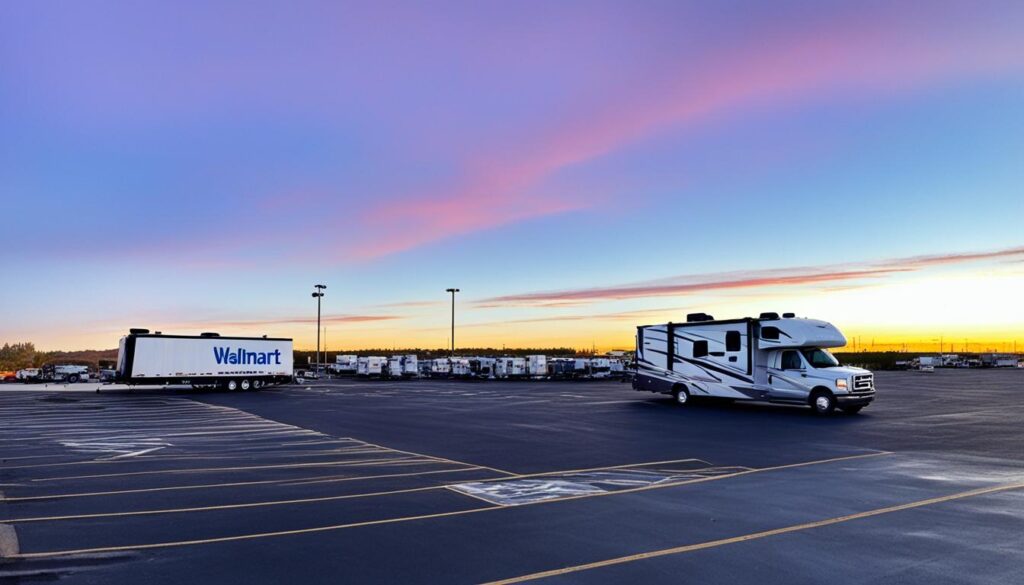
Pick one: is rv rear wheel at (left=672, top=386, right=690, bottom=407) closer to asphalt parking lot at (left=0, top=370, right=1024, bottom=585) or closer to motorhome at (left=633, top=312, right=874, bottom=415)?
motorhome at (left=633, top=312, right=874, bottom=415)

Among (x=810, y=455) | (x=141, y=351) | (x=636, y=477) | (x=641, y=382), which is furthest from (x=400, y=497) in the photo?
(x=141, y=351)

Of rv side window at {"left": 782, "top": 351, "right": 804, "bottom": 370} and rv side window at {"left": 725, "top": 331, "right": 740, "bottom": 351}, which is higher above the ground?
rv side window at {"left": 725, "top": 331, "right": 740, "bottom": 351}

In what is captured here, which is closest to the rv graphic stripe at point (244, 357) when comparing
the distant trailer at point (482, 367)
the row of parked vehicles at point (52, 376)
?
the distant trailer at point (482, 367)

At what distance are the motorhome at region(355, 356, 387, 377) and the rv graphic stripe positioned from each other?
23.5 m

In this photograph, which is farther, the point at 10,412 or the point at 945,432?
the point at 10,412

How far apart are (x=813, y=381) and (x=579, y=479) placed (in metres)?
17.1

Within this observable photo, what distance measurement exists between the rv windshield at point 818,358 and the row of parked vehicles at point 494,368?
42076 millimetres

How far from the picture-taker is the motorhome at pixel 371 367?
238 ft

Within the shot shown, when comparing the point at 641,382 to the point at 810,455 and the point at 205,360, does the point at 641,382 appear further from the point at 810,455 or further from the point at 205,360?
the point at 205,360

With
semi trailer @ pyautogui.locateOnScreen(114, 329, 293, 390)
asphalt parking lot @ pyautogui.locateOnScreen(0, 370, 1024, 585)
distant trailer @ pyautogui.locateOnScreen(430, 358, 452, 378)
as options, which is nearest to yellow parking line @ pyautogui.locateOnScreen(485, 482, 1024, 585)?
asphalt parking lot @ pyautogui.locateOnScreen(0, 370, 1024, 585)

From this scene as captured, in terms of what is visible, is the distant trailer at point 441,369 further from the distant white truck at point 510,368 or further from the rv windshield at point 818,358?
the rv windshield at point 818,358

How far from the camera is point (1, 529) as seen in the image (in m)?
8.42

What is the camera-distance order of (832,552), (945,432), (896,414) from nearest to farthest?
(832,552) < (945,432) < (896,414)

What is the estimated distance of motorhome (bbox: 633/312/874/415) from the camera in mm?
25266
